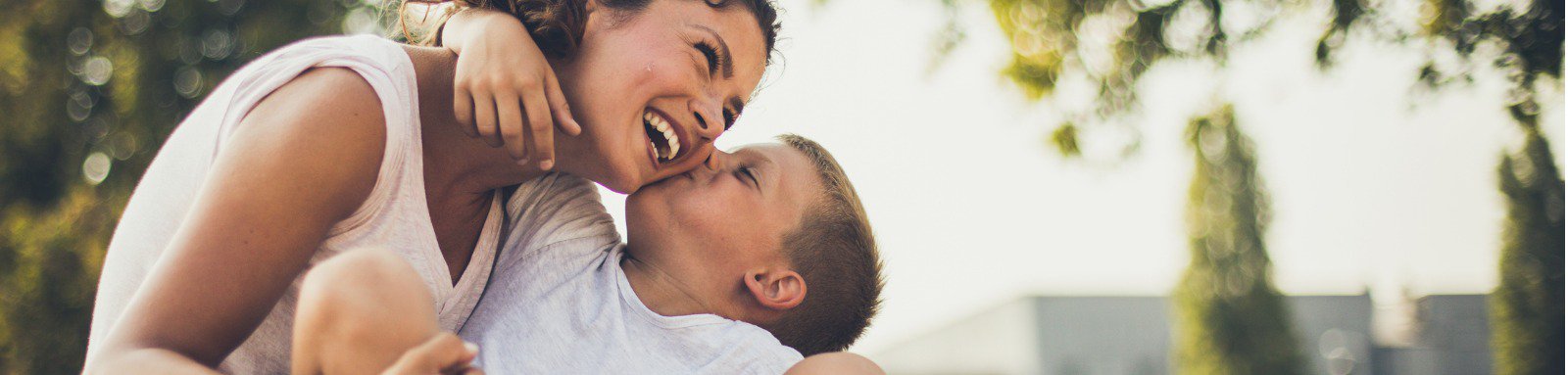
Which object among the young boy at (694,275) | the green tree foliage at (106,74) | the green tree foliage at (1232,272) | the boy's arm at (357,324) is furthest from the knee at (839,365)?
the green tree foliage at (1232,272)

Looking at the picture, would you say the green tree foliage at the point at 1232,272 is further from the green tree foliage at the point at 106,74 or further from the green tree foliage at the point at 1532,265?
the green tree foliage at the point at 106,74

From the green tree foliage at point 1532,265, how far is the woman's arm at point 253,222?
714 inches

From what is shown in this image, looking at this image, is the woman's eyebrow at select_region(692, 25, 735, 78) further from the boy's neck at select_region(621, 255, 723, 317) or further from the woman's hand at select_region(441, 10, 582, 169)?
the boy's neck at select_region(621, 255, 723, 317)

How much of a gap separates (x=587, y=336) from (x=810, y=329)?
823 millimetres

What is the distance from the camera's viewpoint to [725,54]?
7.12 ft

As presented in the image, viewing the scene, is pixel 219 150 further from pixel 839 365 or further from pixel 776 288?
pixel 776 288

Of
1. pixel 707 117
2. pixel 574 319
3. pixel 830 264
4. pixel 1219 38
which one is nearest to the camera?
pixel 707 117

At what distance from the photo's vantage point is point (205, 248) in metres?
1.38

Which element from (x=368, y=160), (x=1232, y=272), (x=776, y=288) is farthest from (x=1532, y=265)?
(x=368, y=160)

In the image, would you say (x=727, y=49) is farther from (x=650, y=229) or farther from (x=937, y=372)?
(x=937, y=372)

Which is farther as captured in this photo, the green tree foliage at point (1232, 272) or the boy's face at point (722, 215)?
the green tree foliage at point (1232, 272)

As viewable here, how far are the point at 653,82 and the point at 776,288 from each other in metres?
0.87

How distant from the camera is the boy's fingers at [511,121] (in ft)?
5.34

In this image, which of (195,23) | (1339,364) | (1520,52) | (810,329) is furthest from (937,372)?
(810,329)
